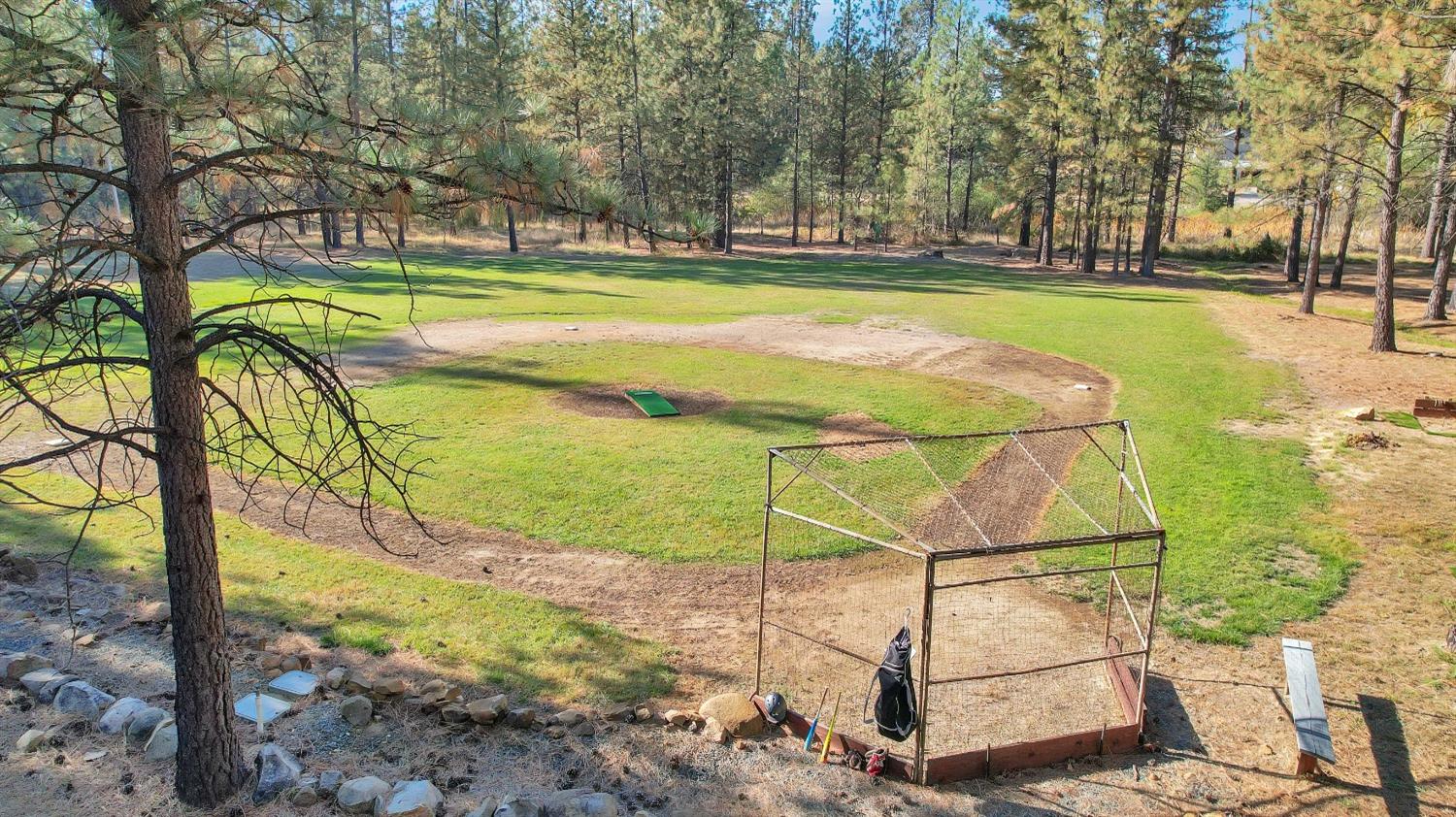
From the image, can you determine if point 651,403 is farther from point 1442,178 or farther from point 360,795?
point 1442,178

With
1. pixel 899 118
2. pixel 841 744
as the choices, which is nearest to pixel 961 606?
pixel 841 744

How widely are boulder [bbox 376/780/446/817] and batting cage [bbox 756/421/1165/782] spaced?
8.69 feet

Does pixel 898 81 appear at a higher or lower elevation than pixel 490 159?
higher

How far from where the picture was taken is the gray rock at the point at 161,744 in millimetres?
5742

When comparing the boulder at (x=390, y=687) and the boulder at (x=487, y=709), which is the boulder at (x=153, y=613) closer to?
the boulder at (x=390, y=687)

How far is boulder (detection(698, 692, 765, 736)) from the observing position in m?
6.70

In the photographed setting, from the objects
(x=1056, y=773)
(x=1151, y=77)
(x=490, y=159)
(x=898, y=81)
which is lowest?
(x=1056, y=773)

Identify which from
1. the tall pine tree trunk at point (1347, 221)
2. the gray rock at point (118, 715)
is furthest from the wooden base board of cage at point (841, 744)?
the tall pine tree trunk at point (1347, 221)

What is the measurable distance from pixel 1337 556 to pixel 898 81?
5119 cm

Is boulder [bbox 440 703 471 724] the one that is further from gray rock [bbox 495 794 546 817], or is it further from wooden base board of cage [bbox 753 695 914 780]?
wooden base board of cage [bbox 753 695 914 780]

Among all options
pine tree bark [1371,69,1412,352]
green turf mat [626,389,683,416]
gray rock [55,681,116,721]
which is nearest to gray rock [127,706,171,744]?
gray rock [55,681,116,721]

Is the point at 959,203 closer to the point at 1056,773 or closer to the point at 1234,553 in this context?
the point at 1234,553

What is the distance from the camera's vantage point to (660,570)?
9.70 metres

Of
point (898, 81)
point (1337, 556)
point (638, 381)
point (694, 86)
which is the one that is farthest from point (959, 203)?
point (1337, 556)
